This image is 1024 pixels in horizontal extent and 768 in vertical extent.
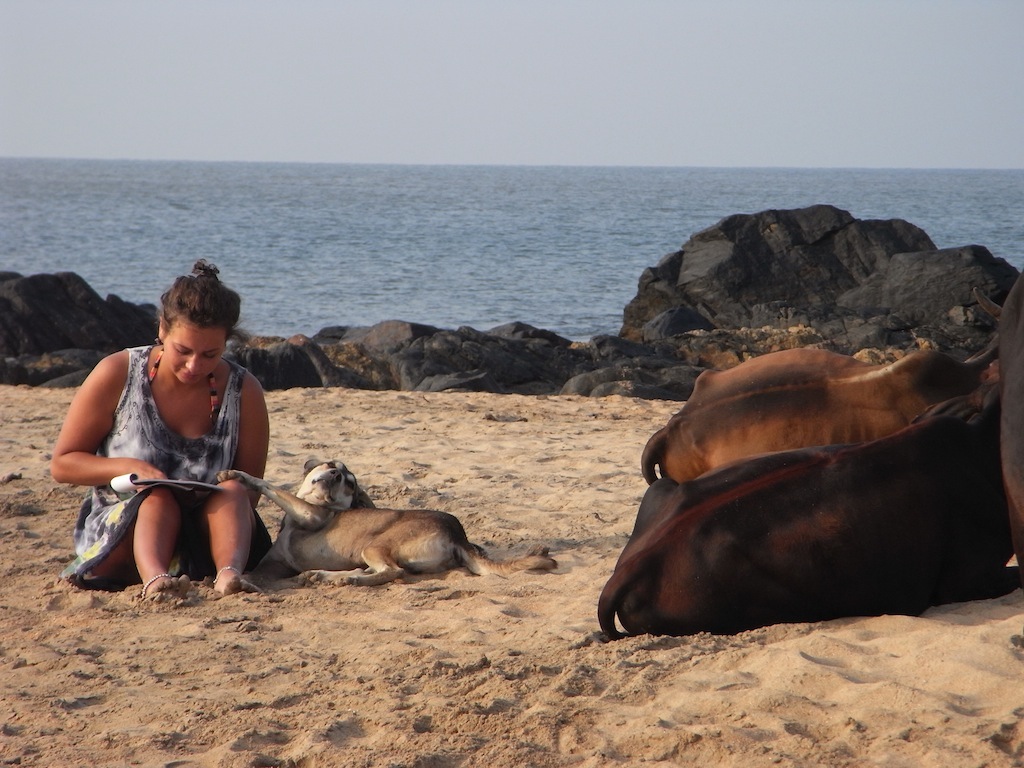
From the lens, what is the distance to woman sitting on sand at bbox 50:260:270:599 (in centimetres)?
558

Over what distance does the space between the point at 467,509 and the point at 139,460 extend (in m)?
2.30

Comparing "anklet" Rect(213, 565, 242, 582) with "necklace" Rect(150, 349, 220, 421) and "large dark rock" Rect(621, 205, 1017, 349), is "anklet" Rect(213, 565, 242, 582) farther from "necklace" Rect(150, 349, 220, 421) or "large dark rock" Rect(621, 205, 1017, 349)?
"large dark rock" Rect(621, 205, 1017, 349)

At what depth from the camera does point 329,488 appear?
651 cm

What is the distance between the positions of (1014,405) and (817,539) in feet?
4.02

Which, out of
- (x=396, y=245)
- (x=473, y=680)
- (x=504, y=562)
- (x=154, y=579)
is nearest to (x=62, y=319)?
(x=154, y=579)

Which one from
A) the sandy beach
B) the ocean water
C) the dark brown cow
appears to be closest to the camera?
the dark brown cow

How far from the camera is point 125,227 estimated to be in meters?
60.6

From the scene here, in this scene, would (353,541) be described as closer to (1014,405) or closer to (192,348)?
(192,348)

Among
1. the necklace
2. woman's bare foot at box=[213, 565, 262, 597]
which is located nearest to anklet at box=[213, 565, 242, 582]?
woman's bare foot at box=[213, 565, 262, 597]

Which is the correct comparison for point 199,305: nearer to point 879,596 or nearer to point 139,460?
point 139,460

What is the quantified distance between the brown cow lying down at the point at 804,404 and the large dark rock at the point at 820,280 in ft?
37.9

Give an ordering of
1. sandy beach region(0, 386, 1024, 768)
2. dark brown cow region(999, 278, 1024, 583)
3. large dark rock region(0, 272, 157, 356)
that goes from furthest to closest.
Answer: large dark rock region(0, 272, 157, 356)
sandy beach region(0, 386, 1024, 768)
dark brown cow region(999, 278, 1024, 583)

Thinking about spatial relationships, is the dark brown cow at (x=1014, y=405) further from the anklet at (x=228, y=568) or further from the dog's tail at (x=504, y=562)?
the anklet at (x=228, y=568)

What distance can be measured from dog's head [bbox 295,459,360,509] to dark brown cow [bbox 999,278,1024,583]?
12.6ft
